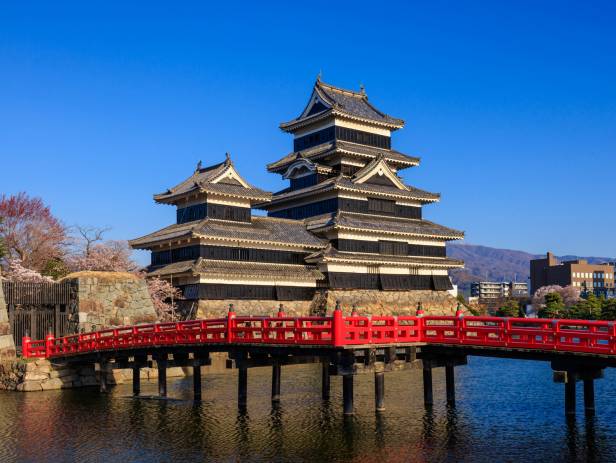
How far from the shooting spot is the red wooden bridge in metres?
23.2

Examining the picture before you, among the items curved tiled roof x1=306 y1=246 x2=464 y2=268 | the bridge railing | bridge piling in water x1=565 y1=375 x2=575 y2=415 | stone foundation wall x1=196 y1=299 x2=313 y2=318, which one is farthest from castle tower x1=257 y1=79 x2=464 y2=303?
bridge piling in water x1=565 y1=375 x2=575 y2=415

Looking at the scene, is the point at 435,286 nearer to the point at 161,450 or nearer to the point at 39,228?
the point at 39,228

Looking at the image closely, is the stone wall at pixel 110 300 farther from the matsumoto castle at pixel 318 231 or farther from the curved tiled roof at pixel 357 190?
the curved tiled roof at pixel 357 190

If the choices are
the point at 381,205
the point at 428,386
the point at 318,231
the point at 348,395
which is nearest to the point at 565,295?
the point at 381,205

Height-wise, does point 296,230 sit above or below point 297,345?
above

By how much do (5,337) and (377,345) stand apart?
882 inches

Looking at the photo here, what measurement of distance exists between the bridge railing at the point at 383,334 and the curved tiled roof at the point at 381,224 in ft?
102

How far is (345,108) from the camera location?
7106 centimetres

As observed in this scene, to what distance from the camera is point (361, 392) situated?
113 ft

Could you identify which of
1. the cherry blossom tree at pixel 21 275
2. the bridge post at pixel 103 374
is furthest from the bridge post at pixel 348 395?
the cherry blossom tree at pixel 21 275

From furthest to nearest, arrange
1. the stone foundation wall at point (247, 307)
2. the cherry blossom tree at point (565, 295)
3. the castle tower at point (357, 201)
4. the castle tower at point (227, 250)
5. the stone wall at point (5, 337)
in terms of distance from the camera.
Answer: the cherry blossom tree at point (565, 295), the castle tower at point (357, 201), the castle tower at point (227, 250), the stone foundation wall at point (247, 307), the stone wall at point (5, 337)

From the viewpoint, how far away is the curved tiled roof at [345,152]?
68.3 meters

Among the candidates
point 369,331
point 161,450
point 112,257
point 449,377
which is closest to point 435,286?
point 112,257

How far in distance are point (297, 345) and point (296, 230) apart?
122ft
